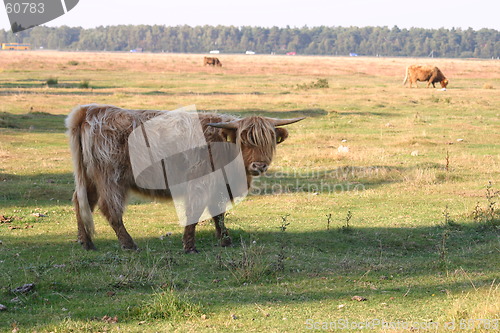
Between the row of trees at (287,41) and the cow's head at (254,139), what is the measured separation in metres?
169

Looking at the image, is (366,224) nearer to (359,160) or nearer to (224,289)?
(224,289)

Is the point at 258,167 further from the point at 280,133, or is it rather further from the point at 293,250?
the point at 293,250

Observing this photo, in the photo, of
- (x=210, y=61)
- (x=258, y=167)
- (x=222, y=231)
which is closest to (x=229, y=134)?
(x=258, y=167)

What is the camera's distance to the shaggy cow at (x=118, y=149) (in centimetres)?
696

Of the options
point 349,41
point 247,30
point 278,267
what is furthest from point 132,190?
point 247,30

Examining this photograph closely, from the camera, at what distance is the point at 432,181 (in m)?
11.8

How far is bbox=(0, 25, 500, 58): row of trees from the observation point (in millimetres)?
173000

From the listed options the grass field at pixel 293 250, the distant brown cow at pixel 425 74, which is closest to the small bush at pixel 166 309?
the grass field at pixel 293 250

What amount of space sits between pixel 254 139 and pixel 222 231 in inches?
51.8

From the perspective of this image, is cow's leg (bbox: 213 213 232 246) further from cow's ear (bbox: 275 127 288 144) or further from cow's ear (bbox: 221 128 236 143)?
cow's ear (bbox: 275 127 288 144)

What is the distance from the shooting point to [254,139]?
689 cm

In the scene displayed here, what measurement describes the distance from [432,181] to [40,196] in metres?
7.45

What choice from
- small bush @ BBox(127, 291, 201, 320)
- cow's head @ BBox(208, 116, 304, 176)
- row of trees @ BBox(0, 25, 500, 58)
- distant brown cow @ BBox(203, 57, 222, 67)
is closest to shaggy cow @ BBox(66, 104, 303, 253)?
cow's head @ BBox(208, 116, 304, 176)

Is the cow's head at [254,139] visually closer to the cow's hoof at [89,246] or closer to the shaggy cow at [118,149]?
the shaggy cow at [118,149]
